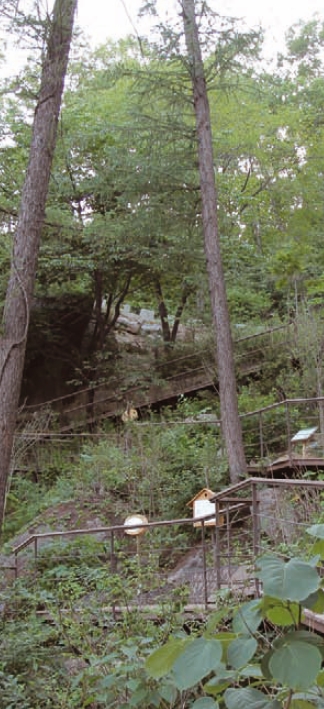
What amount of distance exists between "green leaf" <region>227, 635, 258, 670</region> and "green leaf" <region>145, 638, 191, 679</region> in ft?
0.44

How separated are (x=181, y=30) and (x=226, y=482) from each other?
7.49 metres

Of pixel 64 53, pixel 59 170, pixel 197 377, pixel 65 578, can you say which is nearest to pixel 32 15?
pixel 64 53

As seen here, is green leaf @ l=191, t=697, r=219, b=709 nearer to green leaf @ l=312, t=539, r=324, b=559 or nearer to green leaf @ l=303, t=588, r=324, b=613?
green leaf @ l=303, t=588, r=324, b=613

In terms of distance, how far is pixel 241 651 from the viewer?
1.63m

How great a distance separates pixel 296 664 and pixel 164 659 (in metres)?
0.39

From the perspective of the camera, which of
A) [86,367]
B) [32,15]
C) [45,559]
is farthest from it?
[86,367]

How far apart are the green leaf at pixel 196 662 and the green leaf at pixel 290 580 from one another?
20 cm

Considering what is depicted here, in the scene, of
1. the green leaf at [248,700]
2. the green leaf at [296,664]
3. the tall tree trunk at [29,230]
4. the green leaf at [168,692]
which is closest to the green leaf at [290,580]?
the green leaf at [296,664]

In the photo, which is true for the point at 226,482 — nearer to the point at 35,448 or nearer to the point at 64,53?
the point at 35,448

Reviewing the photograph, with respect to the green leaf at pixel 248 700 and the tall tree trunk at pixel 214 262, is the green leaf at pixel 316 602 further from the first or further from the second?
the tall tree trunk at pixel 214 262

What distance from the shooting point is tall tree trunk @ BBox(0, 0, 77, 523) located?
5902 millimetres

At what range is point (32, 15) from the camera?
5.85 meters

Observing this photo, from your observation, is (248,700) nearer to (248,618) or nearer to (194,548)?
(248,618)

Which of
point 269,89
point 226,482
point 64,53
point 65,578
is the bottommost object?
point 65,578
